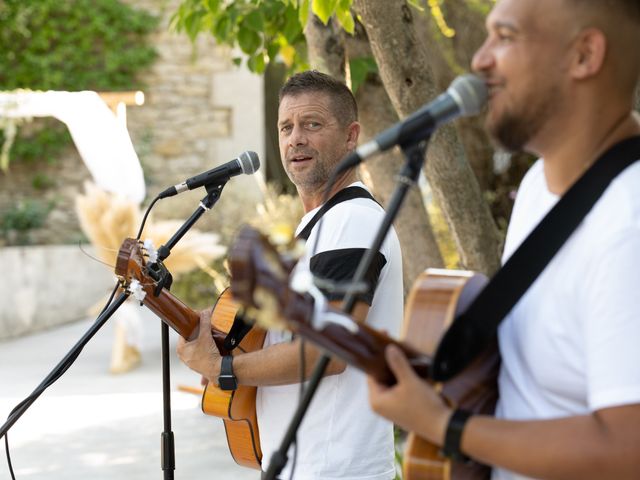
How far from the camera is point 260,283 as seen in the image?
1266 millimetres

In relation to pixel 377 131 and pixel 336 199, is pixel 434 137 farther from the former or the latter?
pixel 336 199

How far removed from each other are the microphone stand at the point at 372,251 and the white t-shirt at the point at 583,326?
0.25m

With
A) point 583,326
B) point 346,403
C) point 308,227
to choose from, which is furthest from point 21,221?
point 583,326

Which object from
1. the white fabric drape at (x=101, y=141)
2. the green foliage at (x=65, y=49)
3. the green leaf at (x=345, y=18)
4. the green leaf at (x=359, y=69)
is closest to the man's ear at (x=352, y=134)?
the green leaf at (x=345, y=18)

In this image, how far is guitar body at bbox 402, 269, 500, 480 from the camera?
4.79 feet

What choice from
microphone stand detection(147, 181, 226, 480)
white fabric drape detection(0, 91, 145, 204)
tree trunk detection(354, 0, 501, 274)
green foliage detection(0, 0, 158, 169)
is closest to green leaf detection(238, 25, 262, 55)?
tree trunk detection(354, 0, 501, 274)

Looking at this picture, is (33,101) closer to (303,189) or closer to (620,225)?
(303,189)

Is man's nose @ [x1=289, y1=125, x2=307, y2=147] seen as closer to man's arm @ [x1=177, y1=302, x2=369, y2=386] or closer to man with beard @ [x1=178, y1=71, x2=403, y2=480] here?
man with beard @ [x1=178, y1=71, x2=403, y2=480]

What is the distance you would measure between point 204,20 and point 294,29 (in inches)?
21.4

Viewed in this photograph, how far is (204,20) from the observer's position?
4082 millimetres

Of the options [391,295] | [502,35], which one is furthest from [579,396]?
[391,295]

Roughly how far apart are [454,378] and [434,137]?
1.92 m

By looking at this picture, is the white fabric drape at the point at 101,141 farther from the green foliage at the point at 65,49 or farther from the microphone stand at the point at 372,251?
the green foliage at the point at 65,49

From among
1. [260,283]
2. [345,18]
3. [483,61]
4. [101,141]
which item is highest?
[345,18]
